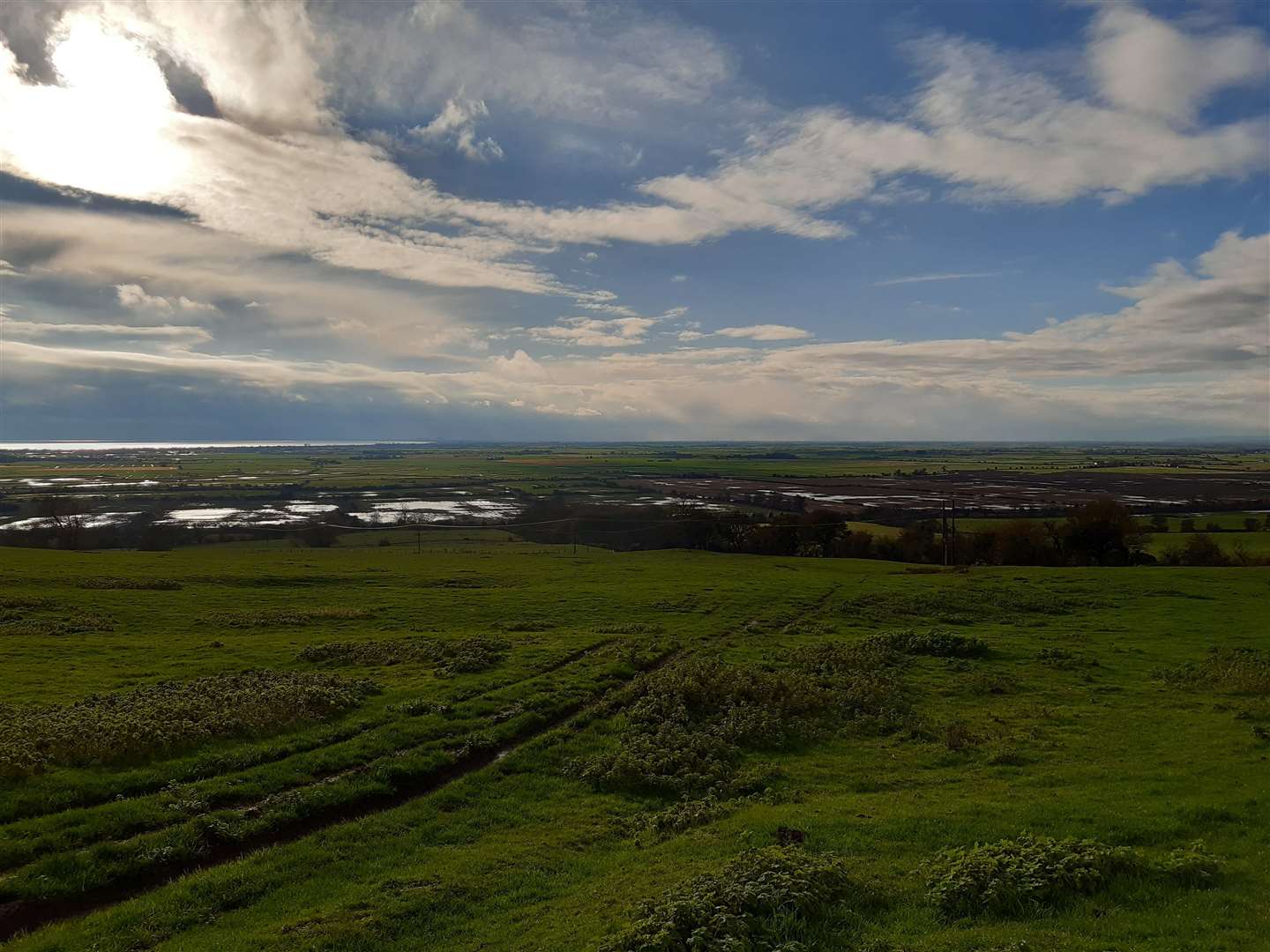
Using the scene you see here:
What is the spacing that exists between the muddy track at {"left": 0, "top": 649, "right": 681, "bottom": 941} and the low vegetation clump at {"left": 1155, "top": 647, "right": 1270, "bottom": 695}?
1100 inches

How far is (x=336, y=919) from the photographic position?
1302cm

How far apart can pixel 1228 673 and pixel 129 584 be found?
67117mm

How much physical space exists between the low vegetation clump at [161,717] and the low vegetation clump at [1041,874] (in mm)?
19844

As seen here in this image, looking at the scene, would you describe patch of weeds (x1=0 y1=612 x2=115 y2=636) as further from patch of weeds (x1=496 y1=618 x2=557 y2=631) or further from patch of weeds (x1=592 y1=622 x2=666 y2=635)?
patch of weeds (x1=592 y1=622 x2=666 y2=635)

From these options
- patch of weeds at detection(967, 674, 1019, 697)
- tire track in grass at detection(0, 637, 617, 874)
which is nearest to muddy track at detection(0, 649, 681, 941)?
tire track in grass at detection(0, 637, 617, 874)

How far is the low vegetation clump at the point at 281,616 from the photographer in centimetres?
4203

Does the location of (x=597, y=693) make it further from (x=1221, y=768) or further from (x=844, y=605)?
(x=844, y=605)

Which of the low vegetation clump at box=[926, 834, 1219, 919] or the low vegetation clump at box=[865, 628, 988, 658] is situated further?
the low vegetation clump at box=[865, 628, 988, 658]

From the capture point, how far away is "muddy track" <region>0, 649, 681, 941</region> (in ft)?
43.2

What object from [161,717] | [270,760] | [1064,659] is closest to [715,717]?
[270,760]

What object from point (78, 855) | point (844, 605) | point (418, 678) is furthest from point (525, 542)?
point (78, 855)

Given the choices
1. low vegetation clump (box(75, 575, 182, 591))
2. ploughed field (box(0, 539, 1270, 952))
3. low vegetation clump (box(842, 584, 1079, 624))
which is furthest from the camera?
low vegetation clump (box(75, 575, 182, 591))

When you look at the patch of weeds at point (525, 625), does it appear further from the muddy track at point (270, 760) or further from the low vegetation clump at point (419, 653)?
the muddy track at point (270, 760)

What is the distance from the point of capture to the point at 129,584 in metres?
51.5
